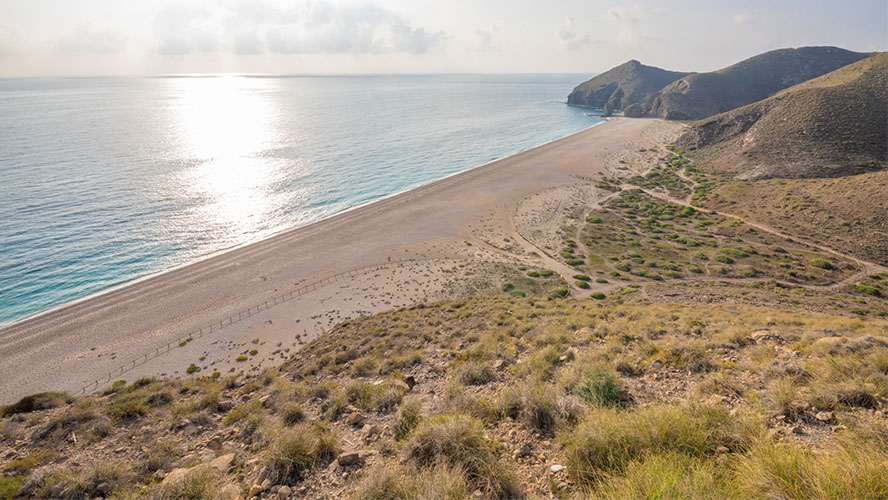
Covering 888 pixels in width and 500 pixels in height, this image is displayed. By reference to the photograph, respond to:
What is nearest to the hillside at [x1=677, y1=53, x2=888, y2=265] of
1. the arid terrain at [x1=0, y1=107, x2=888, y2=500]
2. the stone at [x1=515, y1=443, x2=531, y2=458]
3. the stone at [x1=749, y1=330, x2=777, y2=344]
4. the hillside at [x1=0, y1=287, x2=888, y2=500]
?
the arid terrain at [x1=0, y1=107, x2=888, y2=500]

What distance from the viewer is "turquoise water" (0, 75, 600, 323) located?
140 ft

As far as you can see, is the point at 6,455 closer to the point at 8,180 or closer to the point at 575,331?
the point at 575,331

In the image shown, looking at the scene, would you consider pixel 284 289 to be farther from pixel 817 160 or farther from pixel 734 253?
pixel 817 160

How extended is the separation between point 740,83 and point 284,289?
204785 mm

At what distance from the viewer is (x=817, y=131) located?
62.8 metres

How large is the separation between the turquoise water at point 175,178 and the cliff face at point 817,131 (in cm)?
5229

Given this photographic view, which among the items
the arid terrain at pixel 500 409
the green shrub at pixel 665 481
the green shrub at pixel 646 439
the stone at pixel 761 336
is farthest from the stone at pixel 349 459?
the stone at pixel 761 336

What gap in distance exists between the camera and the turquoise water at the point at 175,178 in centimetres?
4259

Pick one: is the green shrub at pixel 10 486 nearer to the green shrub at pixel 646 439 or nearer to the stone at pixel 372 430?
the stone at pixel 372 430

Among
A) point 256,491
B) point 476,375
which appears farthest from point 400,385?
point 256,491

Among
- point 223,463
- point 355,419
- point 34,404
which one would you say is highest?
point 355,419

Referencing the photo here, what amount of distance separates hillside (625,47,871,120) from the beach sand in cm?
11914

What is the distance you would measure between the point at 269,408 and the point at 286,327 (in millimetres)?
17733

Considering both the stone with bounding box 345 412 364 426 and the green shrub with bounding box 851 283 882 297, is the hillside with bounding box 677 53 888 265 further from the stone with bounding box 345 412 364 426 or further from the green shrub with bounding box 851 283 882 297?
the stone with bounding box 345 412 364 426
